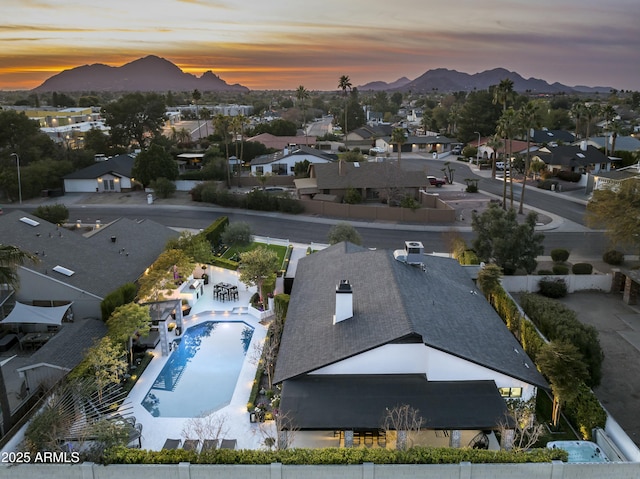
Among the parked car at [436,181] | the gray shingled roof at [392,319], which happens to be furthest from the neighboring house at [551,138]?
the gray shingled roof at [392,319]

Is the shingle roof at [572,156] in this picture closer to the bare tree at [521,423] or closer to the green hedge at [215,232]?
the green hedge at [215,232]

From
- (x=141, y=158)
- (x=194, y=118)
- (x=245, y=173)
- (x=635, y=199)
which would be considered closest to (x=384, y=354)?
(x=635, y=199)

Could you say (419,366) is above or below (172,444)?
above

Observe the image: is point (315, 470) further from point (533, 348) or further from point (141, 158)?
point (141, 158)

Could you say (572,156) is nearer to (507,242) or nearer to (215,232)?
(507,242)

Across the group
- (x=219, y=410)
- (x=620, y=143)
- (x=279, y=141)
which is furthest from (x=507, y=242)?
(x=279, y=141)
